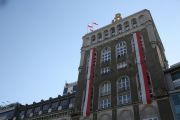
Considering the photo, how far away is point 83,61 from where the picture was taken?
5072cm

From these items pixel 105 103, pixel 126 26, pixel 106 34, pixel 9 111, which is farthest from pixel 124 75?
pixel 9 111

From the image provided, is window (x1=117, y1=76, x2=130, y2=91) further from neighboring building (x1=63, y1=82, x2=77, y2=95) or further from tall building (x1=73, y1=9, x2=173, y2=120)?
neighboring building (x1=63, y1=82, x2=77, y2=95)

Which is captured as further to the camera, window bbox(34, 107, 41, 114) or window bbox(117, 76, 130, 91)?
window bbox(34, 107, 41, 114)

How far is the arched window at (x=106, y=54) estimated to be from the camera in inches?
1867

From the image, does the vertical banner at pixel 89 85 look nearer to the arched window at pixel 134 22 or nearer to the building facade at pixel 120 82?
the building facade at pixel 120 82

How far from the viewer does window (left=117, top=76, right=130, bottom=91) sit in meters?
39.0

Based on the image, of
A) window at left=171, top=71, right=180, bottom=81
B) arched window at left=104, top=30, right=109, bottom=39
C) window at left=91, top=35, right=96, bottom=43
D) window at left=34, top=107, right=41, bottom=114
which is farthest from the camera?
window at left=91, top=35, right=96, bottom=43

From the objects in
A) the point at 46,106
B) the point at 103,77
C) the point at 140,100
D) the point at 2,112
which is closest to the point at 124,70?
the point at 103,77

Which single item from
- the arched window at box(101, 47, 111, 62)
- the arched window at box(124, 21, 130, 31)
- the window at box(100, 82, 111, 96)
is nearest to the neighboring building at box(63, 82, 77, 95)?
the arched window at box(101, 47, 111, 62)

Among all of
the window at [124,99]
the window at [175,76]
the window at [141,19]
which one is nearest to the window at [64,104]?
the window at [124,99]

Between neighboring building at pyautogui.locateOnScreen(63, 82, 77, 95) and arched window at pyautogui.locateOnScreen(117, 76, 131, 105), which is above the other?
neighboring building at pyautogui.locateOnScreen(63, 82, 77, 95)

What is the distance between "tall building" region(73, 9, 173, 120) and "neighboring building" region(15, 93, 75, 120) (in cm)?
526

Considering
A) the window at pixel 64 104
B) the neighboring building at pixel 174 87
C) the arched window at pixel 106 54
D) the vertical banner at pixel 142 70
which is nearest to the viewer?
the neighboring building at pixel 174 87

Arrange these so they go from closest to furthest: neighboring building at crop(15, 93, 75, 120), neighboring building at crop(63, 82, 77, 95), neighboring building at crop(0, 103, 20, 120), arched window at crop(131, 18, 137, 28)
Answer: neighboring building at crop(15, 93, 75, 120) < arched window at crop(131, 18, 137, 28) < neighboring building at crop(0, 103, 20, 120) < neighboring building at crop(63, 82, 77, 95)
